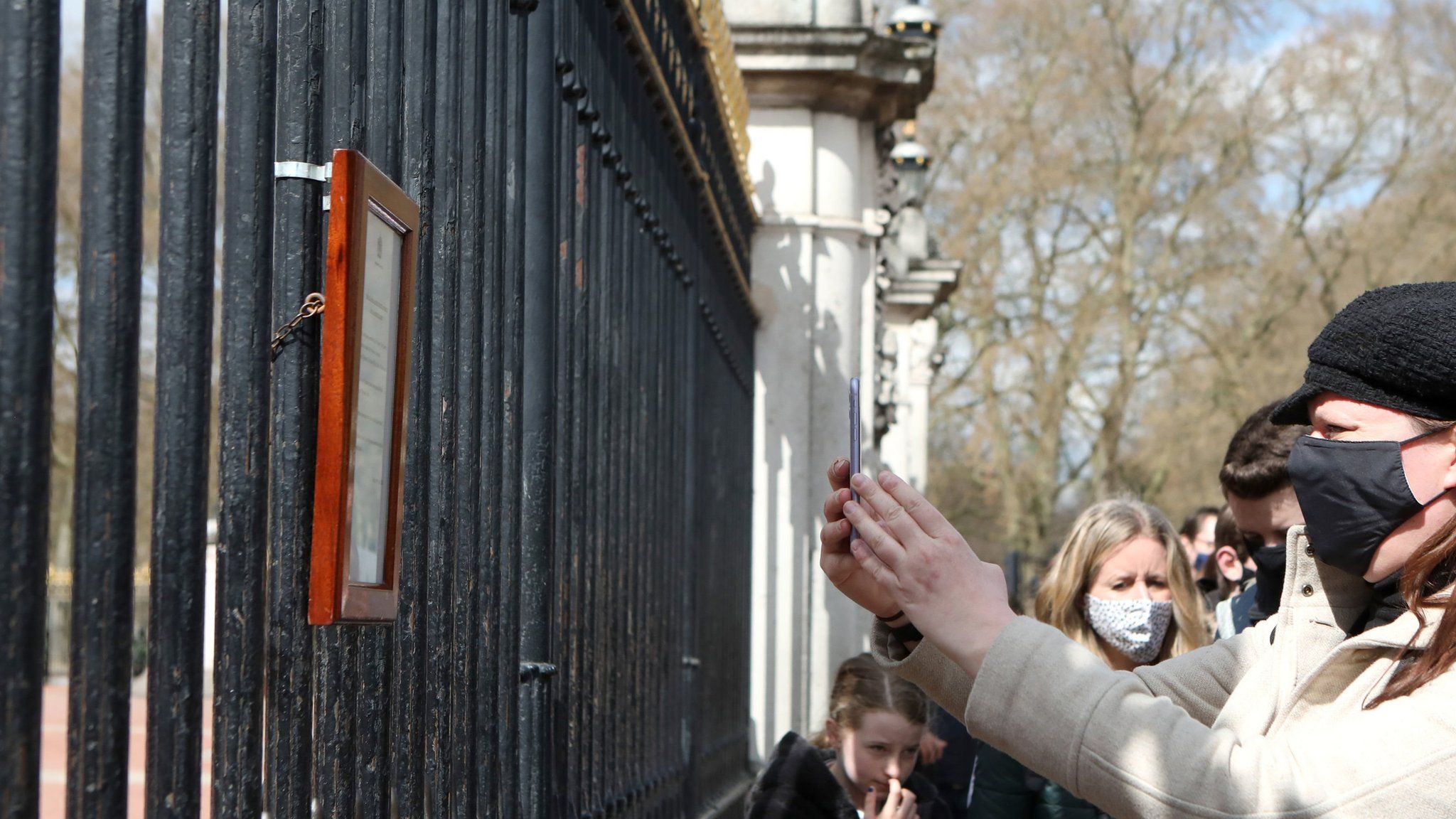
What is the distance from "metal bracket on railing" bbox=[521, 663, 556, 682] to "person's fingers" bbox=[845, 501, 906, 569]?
35.5 inches

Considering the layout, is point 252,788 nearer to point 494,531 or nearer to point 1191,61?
point 494,531

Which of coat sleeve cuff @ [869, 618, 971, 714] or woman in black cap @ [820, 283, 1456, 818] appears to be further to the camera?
coat sleeve cuff @ [869, 618, 971, 714]

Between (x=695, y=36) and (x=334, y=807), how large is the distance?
12.2 feet

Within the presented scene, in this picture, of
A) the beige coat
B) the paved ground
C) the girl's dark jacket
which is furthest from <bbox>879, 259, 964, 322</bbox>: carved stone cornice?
the beige coat

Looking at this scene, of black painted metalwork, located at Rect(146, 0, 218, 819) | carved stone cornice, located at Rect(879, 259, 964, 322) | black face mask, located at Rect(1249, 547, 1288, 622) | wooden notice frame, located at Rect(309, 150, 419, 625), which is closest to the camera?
black painted metalwork, located at Rect(146, 0, 218, 819)

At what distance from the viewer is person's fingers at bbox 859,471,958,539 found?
2.54m

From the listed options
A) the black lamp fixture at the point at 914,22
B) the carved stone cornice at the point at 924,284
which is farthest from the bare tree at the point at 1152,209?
the black lamp fixture at the point at 914,22

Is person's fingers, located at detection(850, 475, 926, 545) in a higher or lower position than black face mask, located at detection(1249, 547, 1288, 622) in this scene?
higher

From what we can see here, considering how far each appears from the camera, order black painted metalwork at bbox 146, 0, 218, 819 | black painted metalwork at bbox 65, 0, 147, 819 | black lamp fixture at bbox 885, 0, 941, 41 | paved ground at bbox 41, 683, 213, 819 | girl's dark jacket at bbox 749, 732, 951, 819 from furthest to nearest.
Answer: black lamp fixture at bbox 885, 0, 941, 41 → paved ground at bbox 41, 683, 213, 819 → girl's dark jacket at bbox 749, 732, 951, 819 → black painted metalwork at bbox 146, 0, 218, 819 → black painted metalwork at bbox 65, 0, 147, 819

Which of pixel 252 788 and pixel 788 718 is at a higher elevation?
pixel 252 788

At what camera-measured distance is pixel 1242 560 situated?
6996 mm

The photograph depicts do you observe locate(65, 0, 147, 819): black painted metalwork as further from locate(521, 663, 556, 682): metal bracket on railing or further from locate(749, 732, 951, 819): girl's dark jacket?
locate(749, 732, 951, 819): girl's dark jacket

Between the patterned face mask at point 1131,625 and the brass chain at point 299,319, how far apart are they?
9.92ft

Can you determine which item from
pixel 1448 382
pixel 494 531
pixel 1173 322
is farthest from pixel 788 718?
pixel 1173 322
